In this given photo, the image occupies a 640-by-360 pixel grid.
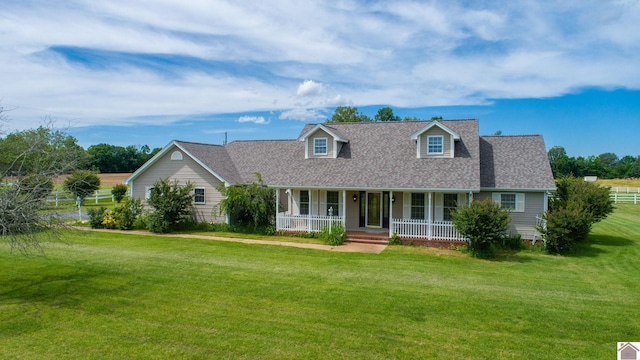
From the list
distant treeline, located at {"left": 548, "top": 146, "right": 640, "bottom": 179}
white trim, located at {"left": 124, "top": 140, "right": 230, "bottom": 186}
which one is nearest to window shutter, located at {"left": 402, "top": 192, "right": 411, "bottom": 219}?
white trim, located at {"left": 124, "top": 140, "right": 230, "bottom": 186}

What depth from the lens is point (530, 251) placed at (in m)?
17.3

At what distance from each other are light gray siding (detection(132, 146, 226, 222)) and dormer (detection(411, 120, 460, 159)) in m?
10.6

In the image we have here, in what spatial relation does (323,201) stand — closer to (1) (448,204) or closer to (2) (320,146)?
(2) (320,146)

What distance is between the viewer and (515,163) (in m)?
20.2

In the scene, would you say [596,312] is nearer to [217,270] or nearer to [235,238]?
[217,270]

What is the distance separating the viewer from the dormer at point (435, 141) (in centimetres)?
2000

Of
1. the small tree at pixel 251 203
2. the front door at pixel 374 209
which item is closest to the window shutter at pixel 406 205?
the front door at pixel 374 209

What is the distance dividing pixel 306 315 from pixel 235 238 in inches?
432

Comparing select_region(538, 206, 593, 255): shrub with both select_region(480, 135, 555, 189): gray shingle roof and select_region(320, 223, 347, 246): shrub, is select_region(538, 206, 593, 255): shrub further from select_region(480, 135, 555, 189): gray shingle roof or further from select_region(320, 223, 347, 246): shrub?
select_region(320, 223, 347, 246): shrub

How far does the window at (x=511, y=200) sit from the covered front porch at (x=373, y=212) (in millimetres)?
1415

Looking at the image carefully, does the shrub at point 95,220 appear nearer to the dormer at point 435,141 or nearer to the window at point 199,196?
the window at point 199,196

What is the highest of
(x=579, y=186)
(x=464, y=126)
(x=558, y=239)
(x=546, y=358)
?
(x=464, y=126)

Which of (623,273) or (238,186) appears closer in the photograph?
(623,273)

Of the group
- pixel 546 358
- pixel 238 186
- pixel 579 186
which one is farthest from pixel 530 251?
pixel 238 186
